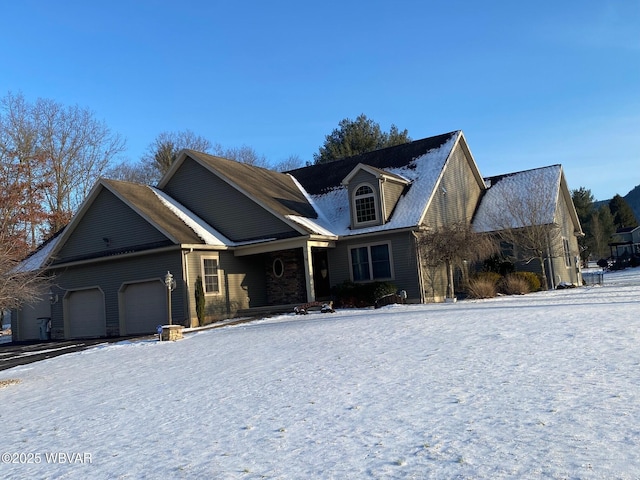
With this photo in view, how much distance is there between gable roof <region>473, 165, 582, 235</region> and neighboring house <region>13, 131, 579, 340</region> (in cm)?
284

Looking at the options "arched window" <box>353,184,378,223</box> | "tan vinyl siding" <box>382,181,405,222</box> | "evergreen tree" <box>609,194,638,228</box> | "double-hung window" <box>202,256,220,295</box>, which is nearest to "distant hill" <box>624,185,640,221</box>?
"evergreen tree" <box>609,194,638,228</box>

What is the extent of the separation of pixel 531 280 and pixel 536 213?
11.8 feet

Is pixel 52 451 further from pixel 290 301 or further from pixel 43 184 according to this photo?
pixel 43 184

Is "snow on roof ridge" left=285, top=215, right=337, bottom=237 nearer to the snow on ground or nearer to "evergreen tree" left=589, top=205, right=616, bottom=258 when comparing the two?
the snow on ground

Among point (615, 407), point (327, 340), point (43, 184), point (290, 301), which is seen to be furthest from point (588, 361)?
point (43, 184)

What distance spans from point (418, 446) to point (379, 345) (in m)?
5.68

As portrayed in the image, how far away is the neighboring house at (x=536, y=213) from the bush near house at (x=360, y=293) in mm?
8585

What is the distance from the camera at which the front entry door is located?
79.8 feet

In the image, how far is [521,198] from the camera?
28.6 metres

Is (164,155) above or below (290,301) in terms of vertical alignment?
above

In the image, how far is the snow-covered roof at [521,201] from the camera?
2748 cm

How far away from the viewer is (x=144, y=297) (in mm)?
22875

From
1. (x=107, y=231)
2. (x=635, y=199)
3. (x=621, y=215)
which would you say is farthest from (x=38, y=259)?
(x=635, y=199)

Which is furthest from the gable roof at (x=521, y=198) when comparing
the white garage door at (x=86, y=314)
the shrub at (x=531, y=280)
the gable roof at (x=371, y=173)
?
the white garage door at (x=86, y=314)
